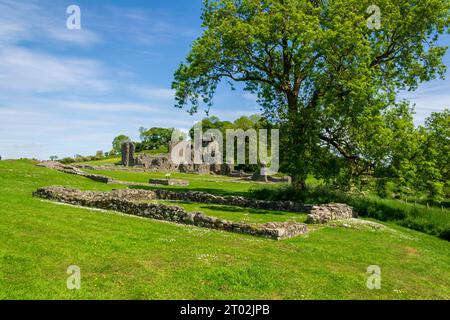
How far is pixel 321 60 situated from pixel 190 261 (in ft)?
83.7

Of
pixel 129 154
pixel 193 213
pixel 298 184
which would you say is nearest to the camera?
pixel 193 213

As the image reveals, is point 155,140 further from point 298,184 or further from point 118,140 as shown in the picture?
point 298,184

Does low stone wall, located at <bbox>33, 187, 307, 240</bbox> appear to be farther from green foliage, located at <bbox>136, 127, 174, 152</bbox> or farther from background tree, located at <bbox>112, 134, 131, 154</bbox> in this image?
background tree, located at <bbox>112, 134, 131, 154</bbox>

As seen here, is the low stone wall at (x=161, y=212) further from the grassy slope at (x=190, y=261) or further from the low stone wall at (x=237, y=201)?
the low stone wall at (x=237, y=201)

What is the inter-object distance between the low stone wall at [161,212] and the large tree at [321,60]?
1249 centimetres

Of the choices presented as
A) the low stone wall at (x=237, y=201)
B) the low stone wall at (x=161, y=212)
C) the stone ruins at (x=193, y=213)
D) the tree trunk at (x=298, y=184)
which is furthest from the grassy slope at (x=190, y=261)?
the tree trunk at (x=298, y=184)

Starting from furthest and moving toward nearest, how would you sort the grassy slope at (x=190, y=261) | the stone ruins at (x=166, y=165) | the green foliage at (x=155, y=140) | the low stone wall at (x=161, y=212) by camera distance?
the green foliage at (x=155, y=140)
the stone ruins at (x=166, y=165)
the low stone wall at (x=161, y=212)
the grassy slope at (x=190, y=261)

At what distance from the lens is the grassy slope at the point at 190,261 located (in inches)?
408

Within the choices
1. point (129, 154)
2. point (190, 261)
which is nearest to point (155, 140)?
point (129, 154)

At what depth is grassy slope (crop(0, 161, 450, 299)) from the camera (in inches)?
408

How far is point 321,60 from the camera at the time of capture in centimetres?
3300
